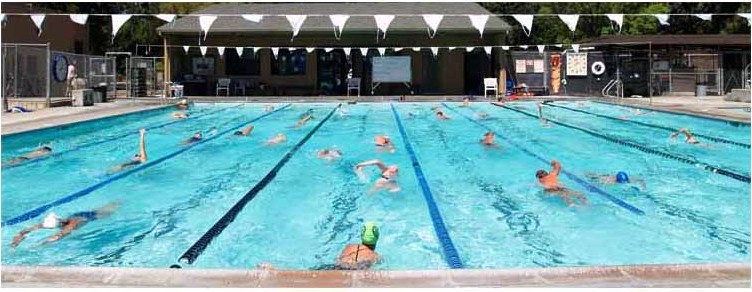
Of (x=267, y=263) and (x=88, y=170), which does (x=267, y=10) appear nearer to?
(x=88, y=170)

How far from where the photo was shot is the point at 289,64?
2762 centimetres

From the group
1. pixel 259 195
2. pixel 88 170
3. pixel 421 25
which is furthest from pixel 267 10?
pixel 259 195

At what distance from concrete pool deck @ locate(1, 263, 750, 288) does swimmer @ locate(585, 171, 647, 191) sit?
458 cm

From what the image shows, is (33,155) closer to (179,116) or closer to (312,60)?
(179,116)

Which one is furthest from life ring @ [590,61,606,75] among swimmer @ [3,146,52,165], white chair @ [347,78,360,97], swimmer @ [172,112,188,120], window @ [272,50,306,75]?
swimmer @ [3,146,52,165]

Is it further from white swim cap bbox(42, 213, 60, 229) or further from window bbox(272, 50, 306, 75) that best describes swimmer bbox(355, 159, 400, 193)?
window bbox(272, 50, 306, 75)

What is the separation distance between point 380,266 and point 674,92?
2637 cm

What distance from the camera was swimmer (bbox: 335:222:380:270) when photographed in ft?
15.5

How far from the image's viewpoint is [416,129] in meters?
15.2

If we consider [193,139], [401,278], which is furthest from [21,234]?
[193,139]

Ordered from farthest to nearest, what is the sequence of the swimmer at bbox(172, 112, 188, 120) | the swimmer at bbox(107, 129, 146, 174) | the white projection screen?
the white projection screen
the swimmer at bbox(172, 112, 188, 120)
the swimmer at bbox(107, 129, 146, 174)

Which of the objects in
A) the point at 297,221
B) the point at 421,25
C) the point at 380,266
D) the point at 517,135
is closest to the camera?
the point at 380,266

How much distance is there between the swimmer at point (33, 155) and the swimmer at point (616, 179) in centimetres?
762

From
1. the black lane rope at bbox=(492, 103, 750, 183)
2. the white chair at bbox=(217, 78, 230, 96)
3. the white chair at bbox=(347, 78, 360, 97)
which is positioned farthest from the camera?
the white chair at bbox=(217, 78, 230, 96)
